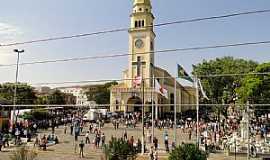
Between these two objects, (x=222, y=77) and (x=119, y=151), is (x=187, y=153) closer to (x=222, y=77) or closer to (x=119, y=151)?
(x=119, y=151)

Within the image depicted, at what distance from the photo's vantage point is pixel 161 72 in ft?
324

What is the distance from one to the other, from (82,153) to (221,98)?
35.5 meters

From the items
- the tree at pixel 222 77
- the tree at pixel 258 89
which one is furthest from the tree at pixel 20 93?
the tree at pixel 258 89

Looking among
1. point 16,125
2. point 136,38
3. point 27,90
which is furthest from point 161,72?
point 16,125

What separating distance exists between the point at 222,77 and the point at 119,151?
41364 millimetres

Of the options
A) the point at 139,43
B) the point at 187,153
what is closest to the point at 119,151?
the point at 187,153

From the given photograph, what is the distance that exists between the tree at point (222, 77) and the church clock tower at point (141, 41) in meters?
14.9

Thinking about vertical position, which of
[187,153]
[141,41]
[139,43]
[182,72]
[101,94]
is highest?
[141,41]

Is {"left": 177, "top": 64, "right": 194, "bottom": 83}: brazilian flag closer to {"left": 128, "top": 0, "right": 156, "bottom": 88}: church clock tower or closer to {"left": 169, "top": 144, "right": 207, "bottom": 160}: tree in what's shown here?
{"left": 169, "top": 144, "right": 207, "bottom": 160}: tree

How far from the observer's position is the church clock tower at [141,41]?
77.1 meters

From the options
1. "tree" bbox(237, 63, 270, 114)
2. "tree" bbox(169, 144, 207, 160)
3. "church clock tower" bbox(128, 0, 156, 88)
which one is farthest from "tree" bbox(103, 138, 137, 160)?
"church clock tower" bbox(128, 0, 156, 88)

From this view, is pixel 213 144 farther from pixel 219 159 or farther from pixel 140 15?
pixel 140 15

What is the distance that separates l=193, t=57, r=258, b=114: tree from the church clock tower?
14.9m

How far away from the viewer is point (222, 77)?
59.6 metres
